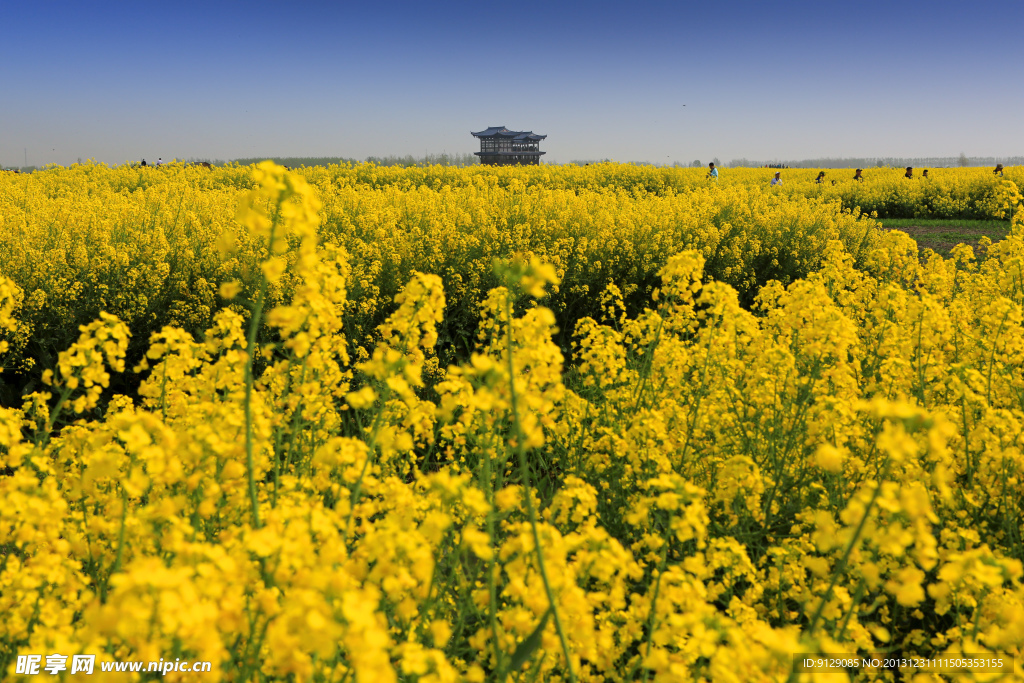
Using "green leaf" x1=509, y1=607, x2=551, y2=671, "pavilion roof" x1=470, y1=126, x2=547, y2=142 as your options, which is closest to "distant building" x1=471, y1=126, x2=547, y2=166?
"pavilion roof" x1=470, y1=126, x2=547, y2=142

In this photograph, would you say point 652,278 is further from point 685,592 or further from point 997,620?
point 685,592

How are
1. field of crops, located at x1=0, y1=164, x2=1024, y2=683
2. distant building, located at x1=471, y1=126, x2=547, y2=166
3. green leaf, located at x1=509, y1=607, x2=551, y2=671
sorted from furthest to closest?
distant building, located at x1=471, y1=126, x2=547, y2=166 → green leaf, located at x1=509, y1=607, x2=551, y2=671 → field of crops, located at x1=0, y1=164, x2=1024, y2=683

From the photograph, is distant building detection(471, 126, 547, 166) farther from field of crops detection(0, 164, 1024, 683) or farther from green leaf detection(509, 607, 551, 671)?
green leaf detection(509, 607, 551, 671)

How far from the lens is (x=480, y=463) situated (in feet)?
11.1

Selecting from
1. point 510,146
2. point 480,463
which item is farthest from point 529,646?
point 510,146

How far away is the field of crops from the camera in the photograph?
1.46 meters

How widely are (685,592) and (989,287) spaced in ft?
17.9

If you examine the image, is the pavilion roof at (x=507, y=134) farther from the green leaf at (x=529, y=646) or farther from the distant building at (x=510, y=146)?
the green leaf at (x=529, y=646)

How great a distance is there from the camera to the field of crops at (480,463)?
146 cm

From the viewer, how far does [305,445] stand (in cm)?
333

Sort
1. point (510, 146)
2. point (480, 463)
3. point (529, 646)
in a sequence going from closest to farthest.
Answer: point (529, 646) < point (480, 463) < point (510, 146)

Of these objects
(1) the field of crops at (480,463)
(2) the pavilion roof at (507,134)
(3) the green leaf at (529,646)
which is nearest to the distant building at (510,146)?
(2) the pavilion roof at (507,134)

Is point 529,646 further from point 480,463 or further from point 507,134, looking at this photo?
point 507,134

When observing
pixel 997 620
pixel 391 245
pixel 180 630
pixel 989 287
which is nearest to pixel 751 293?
pixel 989 287
